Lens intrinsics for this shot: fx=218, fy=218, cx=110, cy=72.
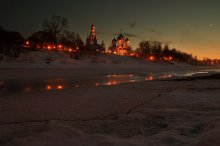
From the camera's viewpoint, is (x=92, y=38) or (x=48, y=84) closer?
(x=48, y=84)

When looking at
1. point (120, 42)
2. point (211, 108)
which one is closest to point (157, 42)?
point (120, 42)

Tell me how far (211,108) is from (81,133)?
4.58 m

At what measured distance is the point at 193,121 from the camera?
5344 millimetres

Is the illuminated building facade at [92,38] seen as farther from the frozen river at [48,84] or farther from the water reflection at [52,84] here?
the water reflection at [52,84]

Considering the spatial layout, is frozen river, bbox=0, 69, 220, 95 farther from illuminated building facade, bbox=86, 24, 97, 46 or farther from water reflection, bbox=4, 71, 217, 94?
illuminated building facade, bbox=86, 24, 97, 46

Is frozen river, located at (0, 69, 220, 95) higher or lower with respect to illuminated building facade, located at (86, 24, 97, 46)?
lower

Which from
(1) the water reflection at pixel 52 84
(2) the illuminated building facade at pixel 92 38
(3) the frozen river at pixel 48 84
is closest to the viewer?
(3) the frozen river at pixel 48 84

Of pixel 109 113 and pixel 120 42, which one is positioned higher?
pixel 120 42

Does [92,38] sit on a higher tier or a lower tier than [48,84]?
higher

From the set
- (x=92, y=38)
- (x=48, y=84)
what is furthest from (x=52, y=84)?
(x=92, y=38)

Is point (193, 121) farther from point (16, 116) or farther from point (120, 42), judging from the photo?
point (120, 42)

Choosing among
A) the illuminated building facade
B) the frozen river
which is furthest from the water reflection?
the illuminated building facade

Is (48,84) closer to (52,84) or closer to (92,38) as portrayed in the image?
(52,84)

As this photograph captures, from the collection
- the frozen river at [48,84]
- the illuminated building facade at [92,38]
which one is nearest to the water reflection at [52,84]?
the frozen river at [48,84]
